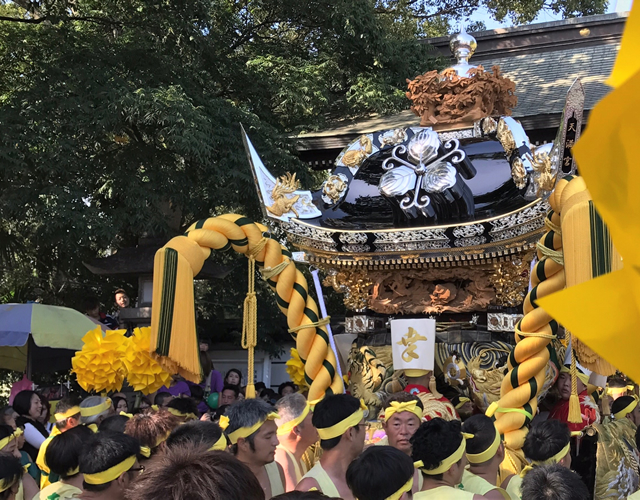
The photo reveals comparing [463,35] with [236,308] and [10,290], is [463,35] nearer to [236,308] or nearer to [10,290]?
[236,308]

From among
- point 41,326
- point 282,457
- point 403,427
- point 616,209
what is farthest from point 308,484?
point 41,326

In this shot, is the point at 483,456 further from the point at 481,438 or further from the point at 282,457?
the point at 282,457

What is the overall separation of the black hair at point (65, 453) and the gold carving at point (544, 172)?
2890 mm

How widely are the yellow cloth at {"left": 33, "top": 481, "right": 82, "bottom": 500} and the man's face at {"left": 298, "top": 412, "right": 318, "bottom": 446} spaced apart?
1148 mm

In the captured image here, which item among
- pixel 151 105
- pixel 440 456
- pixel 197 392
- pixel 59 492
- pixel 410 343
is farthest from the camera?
pixel 151 105

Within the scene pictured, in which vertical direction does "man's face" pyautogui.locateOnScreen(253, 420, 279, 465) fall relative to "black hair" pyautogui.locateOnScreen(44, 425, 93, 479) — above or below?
below

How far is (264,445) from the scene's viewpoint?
10.4ft

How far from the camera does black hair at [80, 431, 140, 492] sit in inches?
104

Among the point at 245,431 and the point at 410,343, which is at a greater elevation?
the point at 245,431

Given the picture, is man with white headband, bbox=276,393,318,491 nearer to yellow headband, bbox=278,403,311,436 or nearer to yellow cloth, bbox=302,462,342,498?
yellow headband, bbox=278,403,311,436

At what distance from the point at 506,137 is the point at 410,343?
165 centimetres

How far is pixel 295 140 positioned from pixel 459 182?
3426 millimetres

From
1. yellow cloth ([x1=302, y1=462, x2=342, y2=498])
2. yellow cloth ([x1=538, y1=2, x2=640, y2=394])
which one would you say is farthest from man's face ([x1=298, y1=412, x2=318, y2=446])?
yellow cloth ([x1=538, y1=2, x2=640, y2=394])


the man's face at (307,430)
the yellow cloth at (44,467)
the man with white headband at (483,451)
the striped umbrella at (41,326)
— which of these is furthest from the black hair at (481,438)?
the striped umbrella at (41,326)
